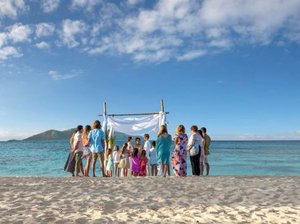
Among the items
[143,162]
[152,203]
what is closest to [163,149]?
[143,162]

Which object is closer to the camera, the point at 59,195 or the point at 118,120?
the point at 59,195

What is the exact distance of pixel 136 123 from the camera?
16672 mm

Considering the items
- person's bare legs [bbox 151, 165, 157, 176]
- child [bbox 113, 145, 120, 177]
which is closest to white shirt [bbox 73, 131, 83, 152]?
child [bbox 113, 145, 120, 177]

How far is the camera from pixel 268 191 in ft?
29.1

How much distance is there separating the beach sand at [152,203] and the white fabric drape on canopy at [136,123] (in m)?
6.15

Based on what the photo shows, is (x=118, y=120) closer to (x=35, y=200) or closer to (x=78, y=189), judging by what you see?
(x=78, y=189)

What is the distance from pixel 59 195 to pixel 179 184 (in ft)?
10.7

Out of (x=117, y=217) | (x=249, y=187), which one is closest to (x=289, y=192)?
(x=249, y=187)

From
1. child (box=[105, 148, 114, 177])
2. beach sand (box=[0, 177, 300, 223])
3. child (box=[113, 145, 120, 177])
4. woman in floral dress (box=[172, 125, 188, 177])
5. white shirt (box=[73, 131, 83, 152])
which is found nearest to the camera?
beach sand (box=[0, 177, 300, 223])

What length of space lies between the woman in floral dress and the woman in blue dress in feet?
1.21

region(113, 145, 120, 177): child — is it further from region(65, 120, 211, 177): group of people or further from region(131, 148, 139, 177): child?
region(65, 120, 211, 177): group of people

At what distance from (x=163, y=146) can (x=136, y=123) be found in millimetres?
4043

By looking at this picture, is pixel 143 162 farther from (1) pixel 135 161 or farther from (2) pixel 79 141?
(2) pixel 79 141

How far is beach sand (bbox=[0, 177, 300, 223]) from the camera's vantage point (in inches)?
250
